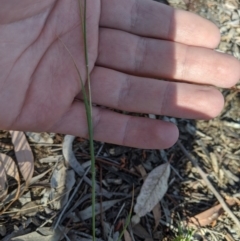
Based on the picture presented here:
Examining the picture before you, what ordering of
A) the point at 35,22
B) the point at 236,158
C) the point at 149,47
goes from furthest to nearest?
the point at 236,158
the point at 149,47
the point at 35,22

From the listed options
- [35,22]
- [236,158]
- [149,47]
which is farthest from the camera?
[236,158]

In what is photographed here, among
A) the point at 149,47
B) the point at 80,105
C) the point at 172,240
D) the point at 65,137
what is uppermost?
the point at 149,47

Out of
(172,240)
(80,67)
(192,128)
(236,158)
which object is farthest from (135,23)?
(172,240)

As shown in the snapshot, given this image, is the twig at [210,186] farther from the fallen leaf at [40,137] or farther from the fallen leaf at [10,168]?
the fallen leaf at [10,168]

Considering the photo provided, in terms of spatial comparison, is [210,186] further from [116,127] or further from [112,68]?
[112,68]

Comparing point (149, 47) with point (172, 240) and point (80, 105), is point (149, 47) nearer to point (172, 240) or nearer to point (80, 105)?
point (80, 105)

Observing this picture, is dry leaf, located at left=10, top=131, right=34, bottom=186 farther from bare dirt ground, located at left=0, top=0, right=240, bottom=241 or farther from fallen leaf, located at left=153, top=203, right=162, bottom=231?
fallen leaf, located at left=153, top=203, right=162, bottom=231

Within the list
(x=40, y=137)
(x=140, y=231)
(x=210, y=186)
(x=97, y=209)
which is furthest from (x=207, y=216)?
(x=40, y=137)
